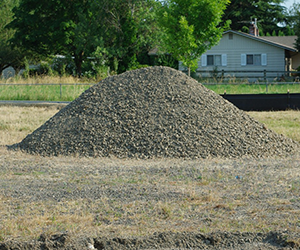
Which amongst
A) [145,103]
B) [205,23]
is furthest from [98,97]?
[205,23]

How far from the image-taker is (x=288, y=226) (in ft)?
15.4

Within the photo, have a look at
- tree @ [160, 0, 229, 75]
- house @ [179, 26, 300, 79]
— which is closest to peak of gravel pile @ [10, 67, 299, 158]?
tree @ [160, 0, 229, 75]

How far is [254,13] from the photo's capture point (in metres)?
49.6

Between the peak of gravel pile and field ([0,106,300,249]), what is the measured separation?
1.41ft

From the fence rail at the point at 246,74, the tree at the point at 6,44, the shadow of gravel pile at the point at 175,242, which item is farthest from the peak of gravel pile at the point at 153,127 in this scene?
the tree at the point at 6,44

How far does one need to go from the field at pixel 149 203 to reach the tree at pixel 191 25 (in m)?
17.4

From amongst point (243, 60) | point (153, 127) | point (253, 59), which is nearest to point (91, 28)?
point (243, 60)

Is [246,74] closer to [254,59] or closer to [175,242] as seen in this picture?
[254,59]

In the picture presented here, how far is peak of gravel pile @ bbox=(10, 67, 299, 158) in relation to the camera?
891cm

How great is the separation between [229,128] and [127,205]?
176 inches

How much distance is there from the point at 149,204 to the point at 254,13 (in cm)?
4756

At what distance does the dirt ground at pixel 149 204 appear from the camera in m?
4.38

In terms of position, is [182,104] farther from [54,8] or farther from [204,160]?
[54,8]

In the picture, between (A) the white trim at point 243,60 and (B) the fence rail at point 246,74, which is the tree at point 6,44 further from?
(A) the white trim at point 243,60
